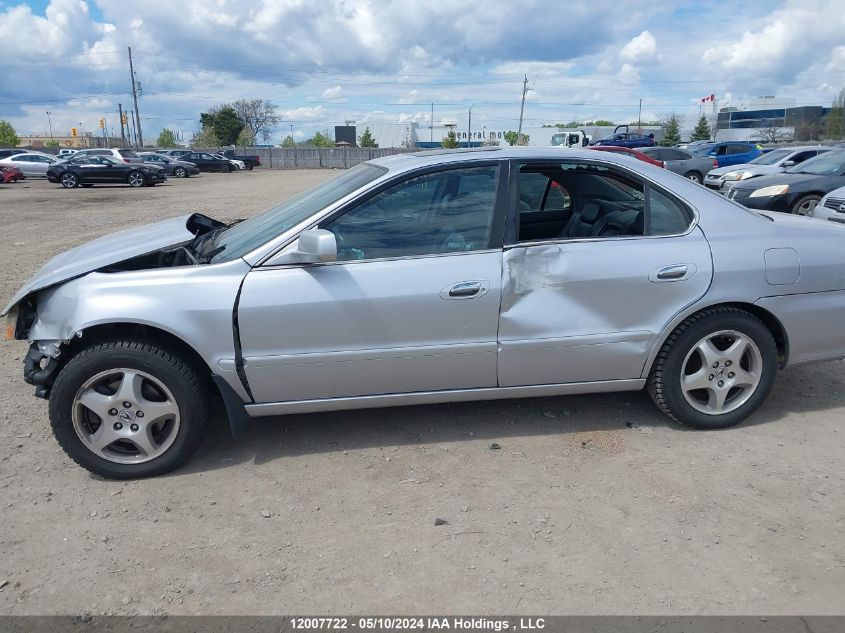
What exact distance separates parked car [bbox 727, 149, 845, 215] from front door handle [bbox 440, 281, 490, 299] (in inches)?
380

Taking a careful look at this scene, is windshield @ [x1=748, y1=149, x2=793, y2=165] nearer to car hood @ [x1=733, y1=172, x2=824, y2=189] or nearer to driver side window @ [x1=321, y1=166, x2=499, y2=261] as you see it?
car hood @ [x1=733, y1=172, x2=824, y2=189]

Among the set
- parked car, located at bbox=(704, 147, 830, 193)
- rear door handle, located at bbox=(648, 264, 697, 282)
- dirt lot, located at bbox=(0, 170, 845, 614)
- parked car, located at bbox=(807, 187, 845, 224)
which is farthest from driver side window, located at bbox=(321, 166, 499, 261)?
parked car, located at bbox=(704, 147, 830, 193)

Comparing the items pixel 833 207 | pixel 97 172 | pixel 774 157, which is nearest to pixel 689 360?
pixel 833 207

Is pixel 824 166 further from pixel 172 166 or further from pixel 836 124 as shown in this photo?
pixel 836 124

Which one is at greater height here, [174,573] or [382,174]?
[382,174]

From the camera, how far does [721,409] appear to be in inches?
151

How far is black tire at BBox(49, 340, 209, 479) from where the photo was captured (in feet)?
10.7

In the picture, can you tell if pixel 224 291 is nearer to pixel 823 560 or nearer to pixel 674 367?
pixel 674 367

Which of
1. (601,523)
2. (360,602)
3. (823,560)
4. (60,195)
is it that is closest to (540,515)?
(601,523)

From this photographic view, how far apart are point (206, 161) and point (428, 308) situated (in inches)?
1887

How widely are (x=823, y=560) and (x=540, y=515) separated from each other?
117cm

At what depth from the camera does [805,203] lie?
36.5 feet

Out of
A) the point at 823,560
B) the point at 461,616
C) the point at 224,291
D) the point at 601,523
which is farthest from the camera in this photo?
the point at 224,291

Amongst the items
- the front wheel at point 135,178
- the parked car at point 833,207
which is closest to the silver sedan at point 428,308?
the parked car at point 833,207
